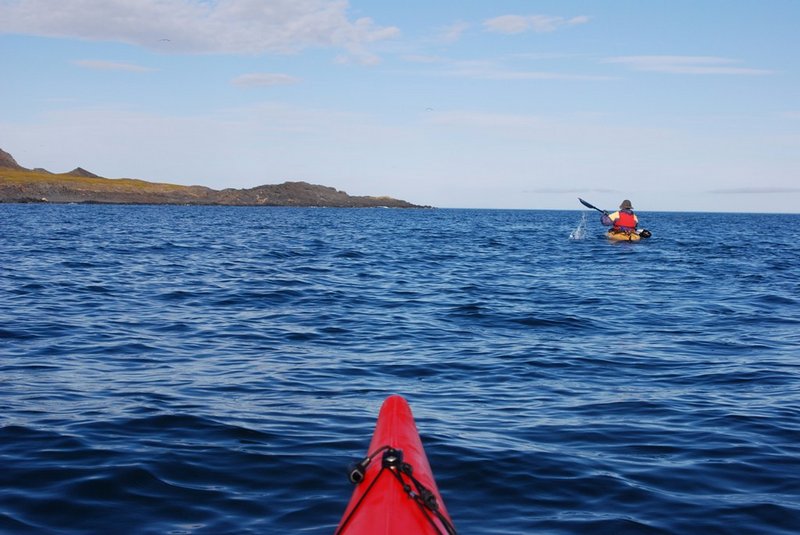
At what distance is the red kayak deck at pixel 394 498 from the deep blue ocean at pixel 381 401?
1098 mm

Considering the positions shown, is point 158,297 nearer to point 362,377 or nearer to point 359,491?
point 362,377

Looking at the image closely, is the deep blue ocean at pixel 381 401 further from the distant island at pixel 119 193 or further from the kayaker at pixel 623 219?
the distant island at pixel 119 193

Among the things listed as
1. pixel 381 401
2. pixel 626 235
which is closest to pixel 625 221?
pixel 626 235

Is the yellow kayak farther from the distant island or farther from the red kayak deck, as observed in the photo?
the distant island

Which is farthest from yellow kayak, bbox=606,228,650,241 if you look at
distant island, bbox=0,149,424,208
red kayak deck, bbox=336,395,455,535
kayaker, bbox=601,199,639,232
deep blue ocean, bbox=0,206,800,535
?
distant island, bbox=0,149,424,208

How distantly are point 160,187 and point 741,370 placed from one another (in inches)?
7063

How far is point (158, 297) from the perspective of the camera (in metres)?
16.8

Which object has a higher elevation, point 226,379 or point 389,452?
Answer: point 389,452

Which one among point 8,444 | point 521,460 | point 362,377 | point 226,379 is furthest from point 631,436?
point 8,444

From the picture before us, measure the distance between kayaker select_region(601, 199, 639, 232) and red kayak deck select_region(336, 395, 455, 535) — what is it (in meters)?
35.3

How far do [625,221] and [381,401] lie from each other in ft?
107

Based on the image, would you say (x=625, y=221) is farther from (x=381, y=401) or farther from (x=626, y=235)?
(x=381, y=401)

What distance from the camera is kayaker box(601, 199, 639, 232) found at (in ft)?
125

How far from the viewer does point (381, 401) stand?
8.60 m
